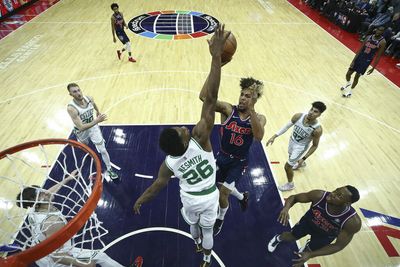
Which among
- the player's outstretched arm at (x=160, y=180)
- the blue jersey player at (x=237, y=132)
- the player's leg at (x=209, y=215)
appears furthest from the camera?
the blue jersey player at (x=237, y=132)

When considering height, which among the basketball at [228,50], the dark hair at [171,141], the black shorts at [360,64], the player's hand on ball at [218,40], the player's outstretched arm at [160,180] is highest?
the player's hand on ball at [218,40]

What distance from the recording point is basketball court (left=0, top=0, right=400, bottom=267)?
380 cm

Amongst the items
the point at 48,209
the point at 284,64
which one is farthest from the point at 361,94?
the point at 48,209

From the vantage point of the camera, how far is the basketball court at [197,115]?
3799mm

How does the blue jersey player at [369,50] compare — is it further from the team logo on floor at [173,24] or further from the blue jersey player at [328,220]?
the team logo on floor at [173,24]

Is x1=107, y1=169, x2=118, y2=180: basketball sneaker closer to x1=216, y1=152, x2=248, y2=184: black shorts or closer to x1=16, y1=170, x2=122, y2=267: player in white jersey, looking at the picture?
x1=16, y1=170, x2=122, y2=267: player in white jersey

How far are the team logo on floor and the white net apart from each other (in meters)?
7.06

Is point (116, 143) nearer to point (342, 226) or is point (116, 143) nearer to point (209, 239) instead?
point (209, 239)

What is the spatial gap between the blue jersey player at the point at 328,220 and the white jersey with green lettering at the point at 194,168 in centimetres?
104

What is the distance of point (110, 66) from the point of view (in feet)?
26.9

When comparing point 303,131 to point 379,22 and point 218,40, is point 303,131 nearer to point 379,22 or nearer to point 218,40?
point 218,40

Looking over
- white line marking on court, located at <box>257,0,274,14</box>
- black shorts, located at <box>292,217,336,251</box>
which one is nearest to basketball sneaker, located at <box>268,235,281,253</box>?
black shorts, located at <box>292,217,336,251</box>

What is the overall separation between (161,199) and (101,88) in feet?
14.0

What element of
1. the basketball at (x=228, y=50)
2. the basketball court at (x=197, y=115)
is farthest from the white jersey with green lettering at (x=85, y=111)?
the basketball at (x=228, y=50)
